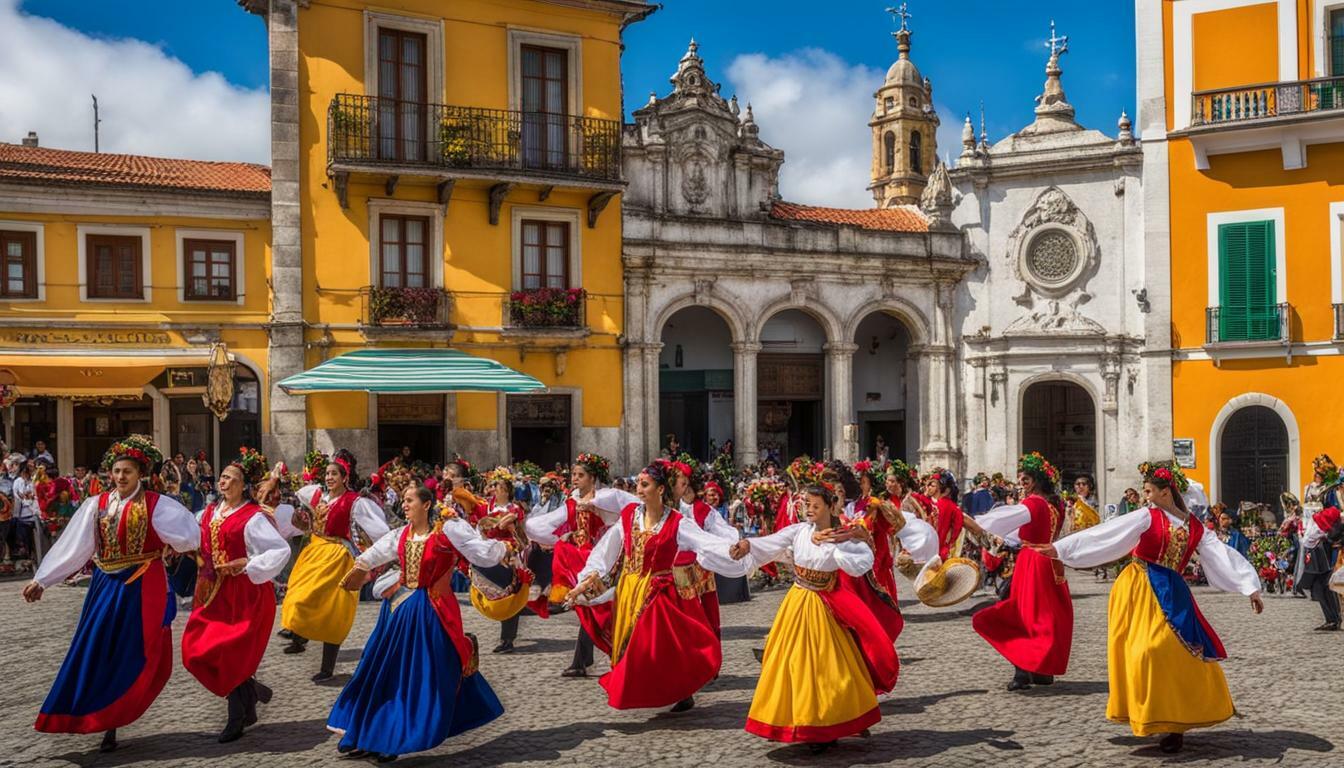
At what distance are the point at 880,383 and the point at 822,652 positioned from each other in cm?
2443

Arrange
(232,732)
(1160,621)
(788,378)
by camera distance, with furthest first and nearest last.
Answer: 1. (788,378)
2. (232,732)
3. (1160,621)

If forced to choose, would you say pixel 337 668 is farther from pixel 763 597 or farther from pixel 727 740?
pixel 763 597

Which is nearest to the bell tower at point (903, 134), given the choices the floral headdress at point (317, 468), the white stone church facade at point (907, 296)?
the white stone church facade at point (907, 296)

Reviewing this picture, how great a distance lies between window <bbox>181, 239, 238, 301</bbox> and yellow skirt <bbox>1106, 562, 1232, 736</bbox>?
1921 centimetres

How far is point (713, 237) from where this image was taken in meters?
27.4

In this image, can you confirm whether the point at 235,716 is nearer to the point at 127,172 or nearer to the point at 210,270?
the point at 210,270

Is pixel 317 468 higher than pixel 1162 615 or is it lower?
higher

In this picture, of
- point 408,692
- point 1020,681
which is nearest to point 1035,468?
point 1020,681

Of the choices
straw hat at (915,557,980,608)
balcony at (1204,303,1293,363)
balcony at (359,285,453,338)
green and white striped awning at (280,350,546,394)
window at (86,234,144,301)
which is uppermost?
window at (86,234,144,301)

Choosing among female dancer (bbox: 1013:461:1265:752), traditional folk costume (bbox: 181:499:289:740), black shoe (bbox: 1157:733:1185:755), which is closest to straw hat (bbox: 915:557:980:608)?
female dancer (bbox: 1013:461:1265:752)

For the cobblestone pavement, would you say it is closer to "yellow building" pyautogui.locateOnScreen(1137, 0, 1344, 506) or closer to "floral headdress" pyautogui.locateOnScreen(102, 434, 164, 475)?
"floral headdress" pyautogui.locateOnScreen(102, 434, 164, 475)

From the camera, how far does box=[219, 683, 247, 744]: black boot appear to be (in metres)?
8.42

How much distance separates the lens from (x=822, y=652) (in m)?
7.73

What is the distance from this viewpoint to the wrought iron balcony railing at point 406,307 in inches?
952
